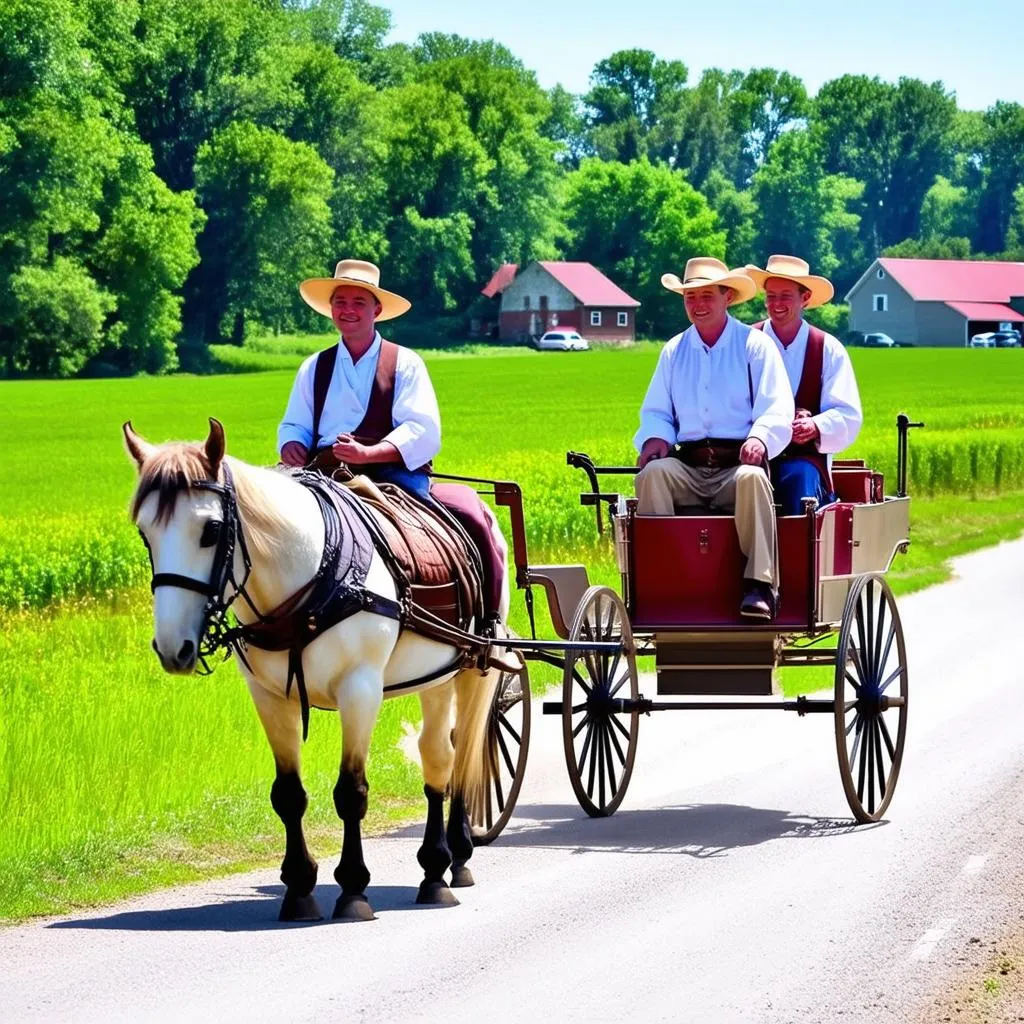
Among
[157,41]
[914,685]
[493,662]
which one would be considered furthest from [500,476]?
[157,41]

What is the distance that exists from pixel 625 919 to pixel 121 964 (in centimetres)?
202

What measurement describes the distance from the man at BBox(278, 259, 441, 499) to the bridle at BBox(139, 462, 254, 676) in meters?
1.63

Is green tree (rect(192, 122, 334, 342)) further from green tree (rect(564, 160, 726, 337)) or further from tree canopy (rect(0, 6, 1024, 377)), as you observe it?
green tree (rect(564, 160, 726, 337))

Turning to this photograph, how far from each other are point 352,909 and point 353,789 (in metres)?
0.47

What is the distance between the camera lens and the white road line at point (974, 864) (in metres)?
9.05

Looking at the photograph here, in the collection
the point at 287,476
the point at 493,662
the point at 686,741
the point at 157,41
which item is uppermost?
the point at 157,41

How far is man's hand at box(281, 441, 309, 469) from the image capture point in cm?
947

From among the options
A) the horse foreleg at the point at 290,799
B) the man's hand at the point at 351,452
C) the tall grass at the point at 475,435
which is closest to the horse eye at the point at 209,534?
the horse foreleg at the point at 290,799

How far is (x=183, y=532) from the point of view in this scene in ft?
24.1

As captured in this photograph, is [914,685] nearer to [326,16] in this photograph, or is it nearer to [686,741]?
[686,741]

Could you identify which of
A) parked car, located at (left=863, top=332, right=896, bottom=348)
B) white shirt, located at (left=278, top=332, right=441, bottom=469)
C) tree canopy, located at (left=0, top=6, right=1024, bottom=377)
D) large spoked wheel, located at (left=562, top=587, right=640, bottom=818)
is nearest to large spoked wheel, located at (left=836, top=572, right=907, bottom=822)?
large spoked wheel, located at (left=562, top=587, right=640, bottom=818)

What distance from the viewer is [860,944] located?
25.3 feet

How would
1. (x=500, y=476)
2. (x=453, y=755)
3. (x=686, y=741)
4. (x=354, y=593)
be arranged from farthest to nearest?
(x=500, y=476) → (x=686, y=741) → (x=453, y=755) → (x=354, y=593)

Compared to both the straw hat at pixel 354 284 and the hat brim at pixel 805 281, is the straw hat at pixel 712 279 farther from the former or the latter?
Result: the straw hat at pixel 354 284
